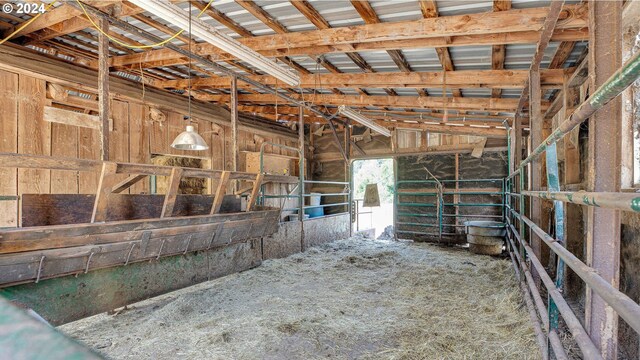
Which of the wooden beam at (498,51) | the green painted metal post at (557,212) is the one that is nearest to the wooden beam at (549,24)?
the wooden beam at (498,51)

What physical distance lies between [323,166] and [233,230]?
529cm

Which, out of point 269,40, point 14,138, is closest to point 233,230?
point 269,40

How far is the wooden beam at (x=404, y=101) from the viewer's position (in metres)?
4.72

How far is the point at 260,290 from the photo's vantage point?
3.76 meters

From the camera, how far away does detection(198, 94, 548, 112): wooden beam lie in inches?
186

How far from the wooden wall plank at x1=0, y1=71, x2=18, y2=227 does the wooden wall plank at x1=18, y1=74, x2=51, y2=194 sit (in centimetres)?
5

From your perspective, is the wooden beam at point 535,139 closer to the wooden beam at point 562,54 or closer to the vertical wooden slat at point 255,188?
the wooden beam at point 562,54

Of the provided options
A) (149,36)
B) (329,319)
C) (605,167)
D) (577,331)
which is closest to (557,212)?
(605,167)

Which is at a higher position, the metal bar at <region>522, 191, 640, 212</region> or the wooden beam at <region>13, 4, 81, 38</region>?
the wooden beam at <region>13, 4, 81, 38</region>

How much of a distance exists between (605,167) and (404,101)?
4038 mm

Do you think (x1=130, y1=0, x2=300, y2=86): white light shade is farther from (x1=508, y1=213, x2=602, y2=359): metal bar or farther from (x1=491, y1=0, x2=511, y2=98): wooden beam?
(x1=508, y1=213, x2=602, y2=359): metal bar

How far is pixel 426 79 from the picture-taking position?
4.03 m

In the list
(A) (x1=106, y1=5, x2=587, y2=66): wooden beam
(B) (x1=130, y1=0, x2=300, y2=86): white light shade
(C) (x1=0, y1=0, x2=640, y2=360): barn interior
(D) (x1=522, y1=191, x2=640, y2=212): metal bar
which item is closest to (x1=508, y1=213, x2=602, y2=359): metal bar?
(C) (x1=0, y1=0, x2=640, y2=360): barn interior

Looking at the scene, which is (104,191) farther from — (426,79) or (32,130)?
(426,79)
